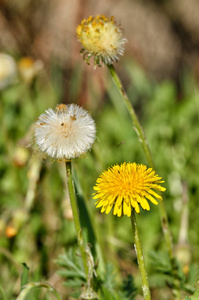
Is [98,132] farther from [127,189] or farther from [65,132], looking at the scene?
[127,189]

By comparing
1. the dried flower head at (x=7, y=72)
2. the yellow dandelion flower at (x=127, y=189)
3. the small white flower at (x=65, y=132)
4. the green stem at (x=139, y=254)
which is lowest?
the green stem at (x=139, y=254)

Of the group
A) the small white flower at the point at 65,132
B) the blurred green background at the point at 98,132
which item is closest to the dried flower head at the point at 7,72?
the blurred green background at the point at 98,132

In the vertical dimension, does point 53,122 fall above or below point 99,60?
below

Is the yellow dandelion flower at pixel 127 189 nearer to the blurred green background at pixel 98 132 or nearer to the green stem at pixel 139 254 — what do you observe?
the green stem at pixel 139 254

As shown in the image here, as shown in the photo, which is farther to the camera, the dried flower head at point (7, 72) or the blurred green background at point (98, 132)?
the dried flower head at point (7, 72)

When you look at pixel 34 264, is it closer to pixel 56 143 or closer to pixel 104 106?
pixel 56 143

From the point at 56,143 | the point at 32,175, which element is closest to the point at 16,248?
the point at 32,175

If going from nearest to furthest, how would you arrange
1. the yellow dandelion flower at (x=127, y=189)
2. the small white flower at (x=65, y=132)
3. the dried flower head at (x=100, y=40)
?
the yellow dandelion flower at (x=127, y=189), the small white flower at (x=65, y=132), the dried flower head at (x=100, y=40)
